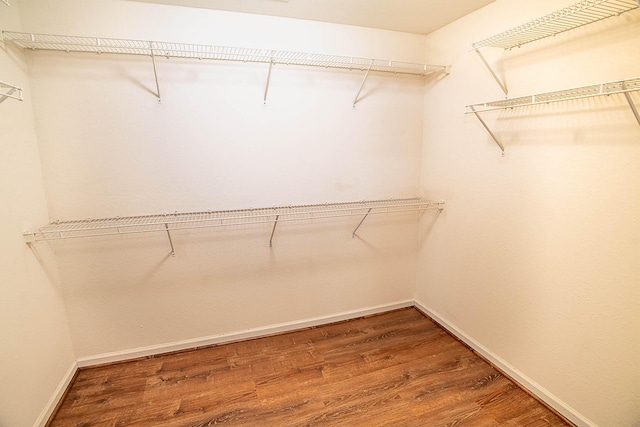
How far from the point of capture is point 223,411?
1.69m

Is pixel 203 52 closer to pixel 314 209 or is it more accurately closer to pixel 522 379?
pixel 314 209

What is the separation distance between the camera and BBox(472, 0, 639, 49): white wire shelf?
1.23 meters

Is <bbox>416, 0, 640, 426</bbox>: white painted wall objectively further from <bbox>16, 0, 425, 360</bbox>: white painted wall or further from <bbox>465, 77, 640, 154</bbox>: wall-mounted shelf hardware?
<bbox>16, 0, 425, 360</bbox>: white painted wall

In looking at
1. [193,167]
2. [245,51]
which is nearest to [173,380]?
[193,167]

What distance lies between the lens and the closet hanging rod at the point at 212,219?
1.78 m

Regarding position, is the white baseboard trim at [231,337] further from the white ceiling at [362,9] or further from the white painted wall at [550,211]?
the white ceiling at [362,9]

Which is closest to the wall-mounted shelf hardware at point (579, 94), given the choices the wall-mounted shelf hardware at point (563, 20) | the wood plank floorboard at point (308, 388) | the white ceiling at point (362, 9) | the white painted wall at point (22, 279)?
A: the wall-mounted shelf hardware at point (563, 20)

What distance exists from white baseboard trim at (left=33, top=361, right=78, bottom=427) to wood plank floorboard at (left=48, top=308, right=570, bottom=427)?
0.04 meters

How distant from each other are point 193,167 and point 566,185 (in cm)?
212

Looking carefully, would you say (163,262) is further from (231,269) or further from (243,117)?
(243,117)

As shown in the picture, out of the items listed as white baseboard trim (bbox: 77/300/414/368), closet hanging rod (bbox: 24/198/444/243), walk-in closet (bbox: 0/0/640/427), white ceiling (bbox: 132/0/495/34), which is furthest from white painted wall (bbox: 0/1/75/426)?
white ceiling (bbox: 132/0/495/34)

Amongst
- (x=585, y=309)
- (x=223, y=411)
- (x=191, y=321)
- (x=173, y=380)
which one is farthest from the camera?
(x=191, y=321)

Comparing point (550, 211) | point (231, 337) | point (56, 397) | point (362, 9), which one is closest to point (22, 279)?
point (56, 397)

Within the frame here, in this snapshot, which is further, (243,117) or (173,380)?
(243,117)
